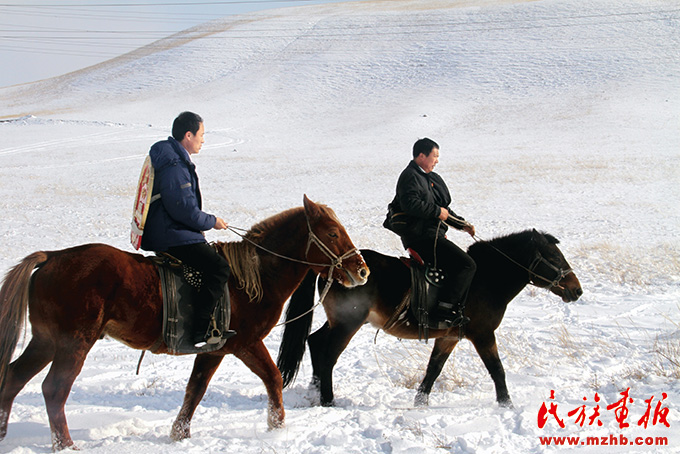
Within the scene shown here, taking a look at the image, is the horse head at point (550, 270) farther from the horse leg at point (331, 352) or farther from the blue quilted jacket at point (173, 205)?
the blue quilted jacket at point (173, 205)

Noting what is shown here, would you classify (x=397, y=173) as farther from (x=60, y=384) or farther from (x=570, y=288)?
(x=60, y=384)

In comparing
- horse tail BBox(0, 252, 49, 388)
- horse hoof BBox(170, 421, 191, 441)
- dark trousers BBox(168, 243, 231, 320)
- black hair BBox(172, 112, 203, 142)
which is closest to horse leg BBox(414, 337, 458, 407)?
horse hoof BBox(170, 421, 191, 441)

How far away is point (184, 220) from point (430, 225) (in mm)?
2672

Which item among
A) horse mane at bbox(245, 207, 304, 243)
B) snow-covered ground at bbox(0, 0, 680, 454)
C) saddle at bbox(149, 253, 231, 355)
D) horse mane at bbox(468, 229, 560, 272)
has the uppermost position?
horse mane at bbox(245, 207, 304, 243)

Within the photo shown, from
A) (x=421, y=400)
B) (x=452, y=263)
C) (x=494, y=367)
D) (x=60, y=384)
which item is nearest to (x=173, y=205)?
(x=60, y=384)

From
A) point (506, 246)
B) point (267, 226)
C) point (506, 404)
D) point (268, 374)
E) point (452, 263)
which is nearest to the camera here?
point (268, 374)

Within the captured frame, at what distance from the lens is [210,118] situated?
4609 centimetres

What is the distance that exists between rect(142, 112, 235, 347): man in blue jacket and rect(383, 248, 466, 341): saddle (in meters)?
2.07

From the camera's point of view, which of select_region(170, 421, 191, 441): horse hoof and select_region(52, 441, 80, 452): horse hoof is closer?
select_region(52, 441, 80, 452): horse hoof

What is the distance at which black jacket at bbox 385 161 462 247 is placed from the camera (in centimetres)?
555

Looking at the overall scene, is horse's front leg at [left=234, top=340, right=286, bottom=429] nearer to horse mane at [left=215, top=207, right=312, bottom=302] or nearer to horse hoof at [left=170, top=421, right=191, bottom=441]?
horse mane at [left=215, top=207, right=312, bottom=302]

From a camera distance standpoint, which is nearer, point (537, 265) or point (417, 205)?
point (417, 205)

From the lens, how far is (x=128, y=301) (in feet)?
13.6

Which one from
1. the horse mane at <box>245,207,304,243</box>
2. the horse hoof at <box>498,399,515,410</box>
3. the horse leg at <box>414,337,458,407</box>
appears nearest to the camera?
the horse mane at <box>245,207,304,243</box>
